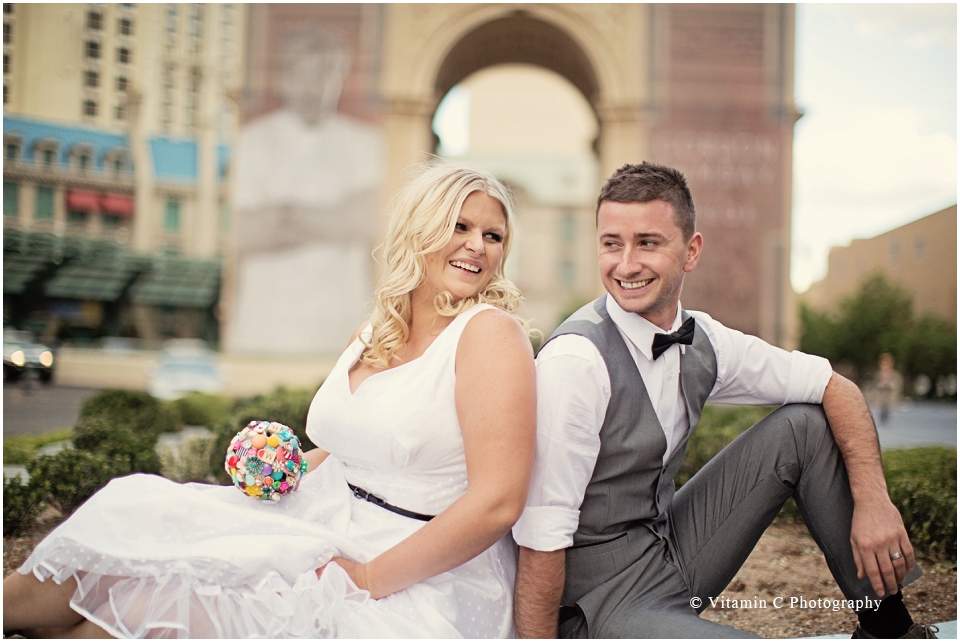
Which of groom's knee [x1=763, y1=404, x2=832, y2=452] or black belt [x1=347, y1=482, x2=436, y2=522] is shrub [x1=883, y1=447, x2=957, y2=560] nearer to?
groom's knee [x1=763, y1=404, x2=832, y2=452]

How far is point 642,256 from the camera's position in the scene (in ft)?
7.13

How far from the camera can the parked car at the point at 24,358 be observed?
15.0 meters

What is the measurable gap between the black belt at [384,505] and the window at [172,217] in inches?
1402

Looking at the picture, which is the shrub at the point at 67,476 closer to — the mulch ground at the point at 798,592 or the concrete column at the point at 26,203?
the mulch ground at the point at 798,592

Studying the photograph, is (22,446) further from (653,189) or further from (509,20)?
(509,20)

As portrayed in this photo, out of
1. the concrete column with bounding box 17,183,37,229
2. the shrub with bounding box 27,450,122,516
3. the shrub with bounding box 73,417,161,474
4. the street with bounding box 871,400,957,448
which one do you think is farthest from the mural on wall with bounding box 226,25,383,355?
the shrub with bounding box 27,450,122,516

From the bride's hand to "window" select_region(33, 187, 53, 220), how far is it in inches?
806

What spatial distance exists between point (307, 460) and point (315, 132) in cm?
1440

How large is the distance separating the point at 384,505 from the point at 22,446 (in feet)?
19.7

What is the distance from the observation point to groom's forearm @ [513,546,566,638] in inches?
76.1

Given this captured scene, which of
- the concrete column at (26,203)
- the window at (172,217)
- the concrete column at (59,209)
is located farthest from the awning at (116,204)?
the concrete column at (26,203)

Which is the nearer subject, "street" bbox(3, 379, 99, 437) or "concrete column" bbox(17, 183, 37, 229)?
"street" bbox(3, 379, 99, 437)

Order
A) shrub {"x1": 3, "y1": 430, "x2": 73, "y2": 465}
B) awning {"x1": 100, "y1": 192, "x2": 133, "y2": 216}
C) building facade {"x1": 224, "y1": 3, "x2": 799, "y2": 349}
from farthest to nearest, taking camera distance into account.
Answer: awning {"x1": 100, "y1": 192, "x2": 133, "y2": 216}
building facade {"x1": 224, "y1": 3, "x2": 799, "y2": 349}
shrub {"x1": 3, "y1": 430, "x2": 73, "y2": 465}

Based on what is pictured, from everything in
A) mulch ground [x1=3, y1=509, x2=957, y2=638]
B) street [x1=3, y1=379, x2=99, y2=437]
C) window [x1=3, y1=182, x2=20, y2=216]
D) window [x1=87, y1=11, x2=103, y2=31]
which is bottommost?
street [x1=3, y1=379, x2=99, y2=437]
